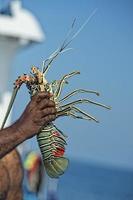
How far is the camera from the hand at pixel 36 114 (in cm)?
358

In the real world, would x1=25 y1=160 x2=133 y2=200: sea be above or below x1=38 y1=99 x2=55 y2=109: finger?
below

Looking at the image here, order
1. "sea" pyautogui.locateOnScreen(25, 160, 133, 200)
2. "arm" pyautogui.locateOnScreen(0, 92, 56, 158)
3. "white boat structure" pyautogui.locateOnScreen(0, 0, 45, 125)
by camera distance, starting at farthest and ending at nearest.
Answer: "sea" pyautogui.locateOnScreen(25, 160, 133, 200) → "white boat structure" pyautogui.locateOnScreen(0, 0, 45, 125) → "arm" pyautogui.locateOnScreen(0, 92, 56, 158)

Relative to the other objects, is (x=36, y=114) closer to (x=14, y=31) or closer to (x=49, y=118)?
(x=49, y=118)

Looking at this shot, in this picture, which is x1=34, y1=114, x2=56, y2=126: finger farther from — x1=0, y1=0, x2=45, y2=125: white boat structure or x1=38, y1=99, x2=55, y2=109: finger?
x1=0, y1=0, x2=45, y2=125: white boat structure

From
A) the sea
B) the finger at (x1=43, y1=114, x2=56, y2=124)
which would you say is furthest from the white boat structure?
the finger at (x1=43, y1=114, x2=56, y2=124)

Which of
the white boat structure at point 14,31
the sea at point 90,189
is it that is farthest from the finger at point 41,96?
the white boat structure at point 14,31

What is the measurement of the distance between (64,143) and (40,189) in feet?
33.1

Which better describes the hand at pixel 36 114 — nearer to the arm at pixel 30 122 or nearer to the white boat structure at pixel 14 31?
the arm at pixel 30 122

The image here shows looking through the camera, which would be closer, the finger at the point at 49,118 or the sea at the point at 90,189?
the finger at the point at 49,118

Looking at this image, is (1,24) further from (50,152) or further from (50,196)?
(50,152)

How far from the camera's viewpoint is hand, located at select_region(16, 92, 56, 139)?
3.58 m

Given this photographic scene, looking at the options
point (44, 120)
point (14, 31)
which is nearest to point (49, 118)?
point (44, 120)

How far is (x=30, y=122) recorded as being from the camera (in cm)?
358

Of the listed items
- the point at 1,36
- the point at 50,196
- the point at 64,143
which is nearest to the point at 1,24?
the point at 1,36
